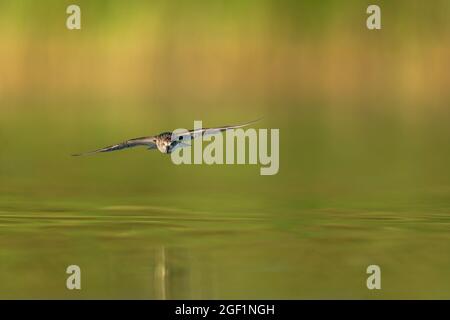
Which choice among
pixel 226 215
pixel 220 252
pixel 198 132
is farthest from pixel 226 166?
pixel 220 252

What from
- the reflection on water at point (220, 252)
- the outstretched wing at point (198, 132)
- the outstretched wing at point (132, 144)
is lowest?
the reflection on water at point (220, 252)

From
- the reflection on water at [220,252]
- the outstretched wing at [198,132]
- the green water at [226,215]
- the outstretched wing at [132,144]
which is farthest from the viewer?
the outstretched wing at [132,144]

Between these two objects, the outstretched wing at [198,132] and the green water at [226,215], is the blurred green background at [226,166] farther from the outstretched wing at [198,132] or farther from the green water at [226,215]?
the outstretched wing at [198,132]

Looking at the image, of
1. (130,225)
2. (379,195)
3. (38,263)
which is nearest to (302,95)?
(379,195)

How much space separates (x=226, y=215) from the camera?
49.9 feet

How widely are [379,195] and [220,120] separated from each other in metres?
5.45

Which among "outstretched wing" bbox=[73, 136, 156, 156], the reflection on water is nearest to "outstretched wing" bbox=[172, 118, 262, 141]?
"outstretched wing" bbox=[73, 136, 156, 156]

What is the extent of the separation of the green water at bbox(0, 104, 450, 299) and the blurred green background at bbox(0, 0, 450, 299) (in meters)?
0.03

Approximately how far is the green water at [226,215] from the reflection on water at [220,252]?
2cm

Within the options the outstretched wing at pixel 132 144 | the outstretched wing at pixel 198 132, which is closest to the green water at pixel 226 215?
the outstretched wing at pixel 132 144

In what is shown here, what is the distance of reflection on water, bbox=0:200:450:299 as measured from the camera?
11.5 metres

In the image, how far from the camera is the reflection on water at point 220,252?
455 inches

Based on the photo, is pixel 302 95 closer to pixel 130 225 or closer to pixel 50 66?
pixel 50 66

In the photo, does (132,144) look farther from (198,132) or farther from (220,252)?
(220,252)
